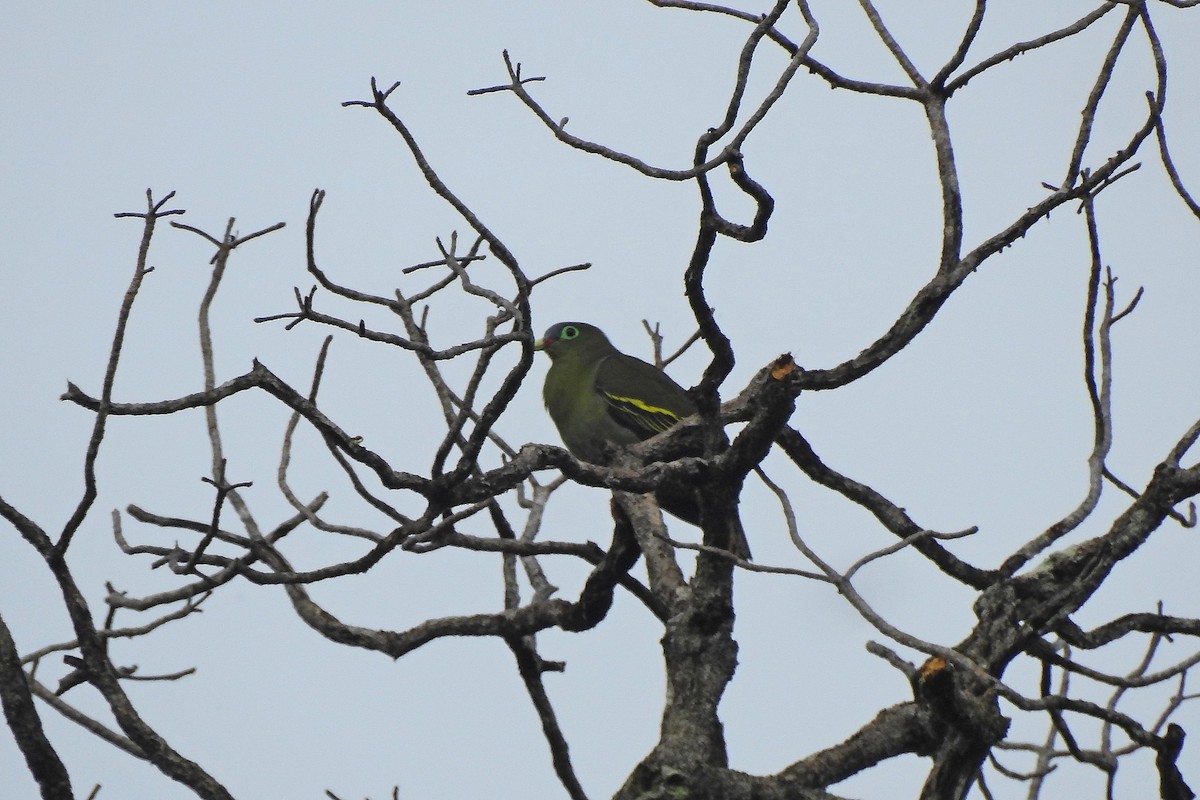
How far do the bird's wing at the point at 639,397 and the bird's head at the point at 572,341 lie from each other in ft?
1.15

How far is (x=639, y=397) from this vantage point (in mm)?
6883

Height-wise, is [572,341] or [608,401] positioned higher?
[572,341]

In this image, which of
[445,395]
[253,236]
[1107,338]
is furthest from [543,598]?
[1107,338]

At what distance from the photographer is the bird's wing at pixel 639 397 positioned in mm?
6746

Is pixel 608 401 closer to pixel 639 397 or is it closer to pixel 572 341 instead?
pixel 639 397

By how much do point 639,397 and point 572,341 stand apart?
2.68ft

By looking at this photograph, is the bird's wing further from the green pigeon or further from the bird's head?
the bird's head

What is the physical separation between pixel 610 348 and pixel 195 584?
4224 millimetres

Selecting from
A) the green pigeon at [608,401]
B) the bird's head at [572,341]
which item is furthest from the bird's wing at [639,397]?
the bird's head at [572,341]

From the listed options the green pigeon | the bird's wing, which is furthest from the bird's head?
the bird's wing

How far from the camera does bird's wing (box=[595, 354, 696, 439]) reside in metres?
6.75

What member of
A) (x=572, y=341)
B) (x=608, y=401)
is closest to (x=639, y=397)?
(x=608, y=401)

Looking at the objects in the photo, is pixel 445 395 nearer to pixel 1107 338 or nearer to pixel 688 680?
pixel 688 680

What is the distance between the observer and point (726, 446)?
12.4 feet
